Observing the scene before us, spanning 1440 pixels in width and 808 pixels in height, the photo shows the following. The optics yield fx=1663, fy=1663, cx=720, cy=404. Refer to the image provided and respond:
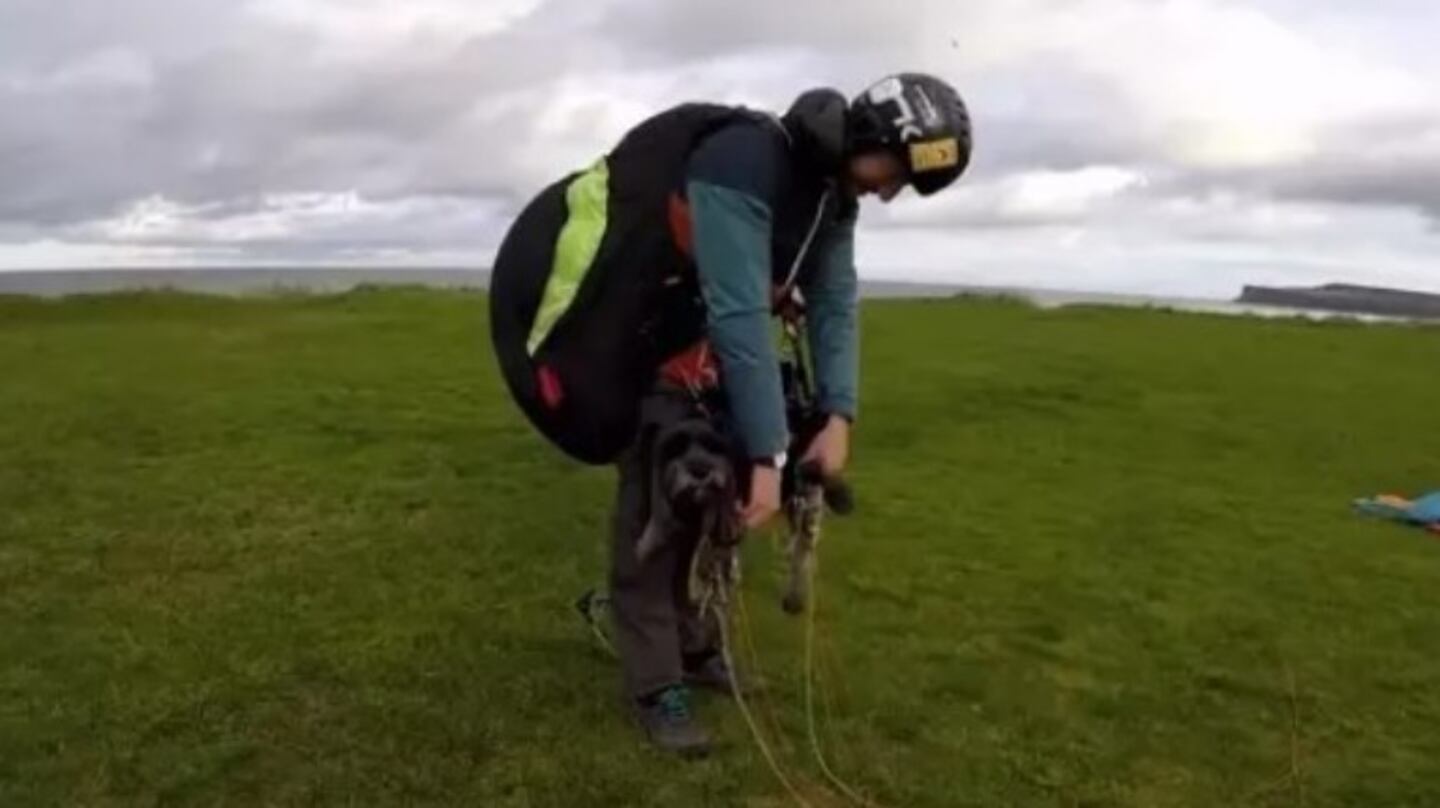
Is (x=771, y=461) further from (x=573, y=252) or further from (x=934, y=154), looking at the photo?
(x=934, y=154)

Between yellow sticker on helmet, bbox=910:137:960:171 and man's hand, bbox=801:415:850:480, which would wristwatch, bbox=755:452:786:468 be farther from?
yellow sticker on helmet, bbox=910:137:960:171

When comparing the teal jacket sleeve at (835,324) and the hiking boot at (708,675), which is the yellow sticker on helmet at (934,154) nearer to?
the teal jacket sleeve at (835,324)

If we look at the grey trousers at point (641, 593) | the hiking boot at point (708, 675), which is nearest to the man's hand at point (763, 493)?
the grey trousers at point (641, 593)

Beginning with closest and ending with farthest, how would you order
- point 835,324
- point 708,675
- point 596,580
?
point 835,324 < point 708,675 < point 596,580

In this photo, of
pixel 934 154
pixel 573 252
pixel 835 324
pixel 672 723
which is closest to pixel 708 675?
pixel 672 723

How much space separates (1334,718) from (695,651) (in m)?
2.70

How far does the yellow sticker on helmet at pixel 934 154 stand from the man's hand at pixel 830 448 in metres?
1.01

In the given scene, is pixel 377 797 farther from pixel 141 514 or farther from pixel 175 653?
pixel 141 514

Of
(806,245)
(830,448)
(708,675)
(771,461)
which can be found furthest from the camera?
(708,675)

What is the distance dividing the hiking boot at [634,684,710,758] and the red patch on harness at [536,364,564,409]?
1.19m

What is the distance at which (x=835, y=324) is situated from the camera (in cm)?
585

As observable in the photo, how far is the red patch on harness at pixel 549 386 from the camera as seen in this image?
5504 mm

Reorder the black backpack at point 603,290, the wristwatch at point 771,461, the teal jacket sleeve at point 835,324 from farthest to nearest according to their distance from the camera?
1. the teal jacket sleeve at point 835,324
2. the black backpack at point 603,290
3. the wristwatch at point 771,461

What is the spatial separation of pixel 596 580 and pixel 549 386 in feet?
10.1
